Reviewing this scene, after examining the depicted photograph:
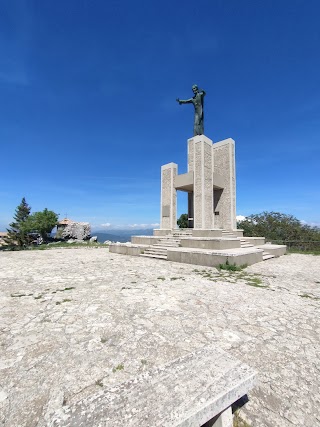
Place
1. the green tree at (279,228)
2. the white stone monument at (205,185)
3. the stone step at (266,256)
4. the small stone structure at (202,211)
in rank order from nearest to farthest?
the stone step at (266,256) → the small stone structure at (202,211) → the white stone monument at (205,185) → the green tree at (279,228)

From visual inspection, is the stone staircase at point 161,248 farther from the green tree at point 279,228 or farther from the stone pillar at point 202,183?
the green tree at point 279,228

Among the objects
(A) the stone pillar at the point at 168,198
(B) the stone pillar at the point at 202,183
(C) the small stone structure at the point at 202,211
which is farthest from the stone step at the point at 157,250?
(A) the stone pillar at the point at 168,198

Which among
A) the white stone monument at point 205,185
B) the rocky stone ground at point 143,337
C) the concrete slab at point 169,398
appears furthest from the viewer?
the white stone monument at point 205,185

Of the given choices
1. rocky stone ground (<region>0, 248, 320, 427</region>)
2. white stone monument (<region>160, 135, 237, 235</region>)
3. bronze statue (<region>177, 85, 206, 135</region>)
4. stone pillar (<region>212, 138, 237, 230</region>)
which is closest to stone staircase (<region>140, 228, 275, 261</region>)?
white stone monument (<region>160, 135, 237, 235</region>)

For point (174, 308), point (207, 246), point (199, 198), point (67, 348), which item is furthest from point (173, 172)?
point (67, 348)

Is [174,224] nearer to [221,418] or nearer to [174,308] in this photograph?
[174,308]

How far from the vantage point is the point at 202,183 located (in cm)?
1630

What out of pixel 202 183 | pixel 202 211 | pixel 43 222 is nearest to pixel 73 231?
pixel 43 222

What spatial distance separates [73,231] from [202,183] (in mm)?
28425

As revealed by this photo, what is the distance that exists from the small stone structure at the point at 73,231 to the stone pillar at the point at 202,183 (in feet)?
87.0

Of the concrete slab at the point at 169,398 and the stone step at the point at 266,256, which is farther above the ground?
the stone step at the point at 266,256

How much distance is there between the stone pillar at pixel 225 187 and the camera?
18219 millimetres

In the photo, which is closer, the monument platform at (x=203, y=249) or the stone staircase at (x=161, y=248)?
the monument platform at (x=203, y=249)

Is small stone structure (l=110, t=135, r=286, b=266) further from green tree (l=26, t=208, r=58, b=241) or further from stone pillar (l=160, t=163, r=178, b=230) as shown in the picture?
green tree (l=26, t=208, r=58, b=241)
